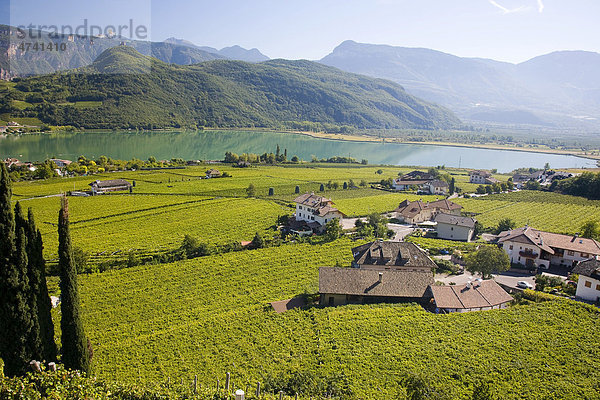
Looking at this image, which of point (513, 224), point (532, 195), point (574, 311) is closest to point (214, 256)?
point (574, 311)

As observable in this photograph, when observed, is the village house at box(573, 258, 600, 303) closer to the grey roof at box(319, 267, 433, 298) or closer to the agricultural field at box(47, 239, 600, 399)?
the agricultural field at box(47, 239, 600, 399)

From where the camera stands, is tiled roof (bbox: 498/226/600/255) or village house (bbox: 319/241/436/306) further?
tiled roof (bbox: 498/226/600/255)

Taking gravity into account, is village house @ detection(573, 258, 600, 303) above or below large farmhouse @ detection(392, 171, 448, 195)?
below

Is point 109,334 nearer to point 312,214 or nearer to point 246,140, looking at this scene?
point 312,214

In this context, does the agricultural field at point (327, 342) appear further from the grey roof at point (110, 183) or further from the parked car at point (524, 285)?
the grey roof at point (110, 183)

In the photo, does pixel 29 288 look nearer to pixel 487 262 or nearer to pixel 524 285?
pixel 487 262

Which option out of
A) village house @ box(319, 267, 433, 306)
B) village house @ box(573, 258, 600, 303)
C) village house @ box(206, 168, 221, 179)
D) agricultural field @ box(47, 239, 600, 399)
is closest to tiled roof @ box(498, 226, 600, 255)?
village house @ box(573, 258, 600, 303)

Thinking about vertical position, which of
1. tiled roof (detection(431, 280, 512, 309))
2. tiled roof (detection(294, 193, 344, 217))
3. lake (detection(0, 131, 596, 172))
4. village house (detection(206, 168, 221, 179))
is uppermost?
lake (detection(0, 131, 596, 172))
